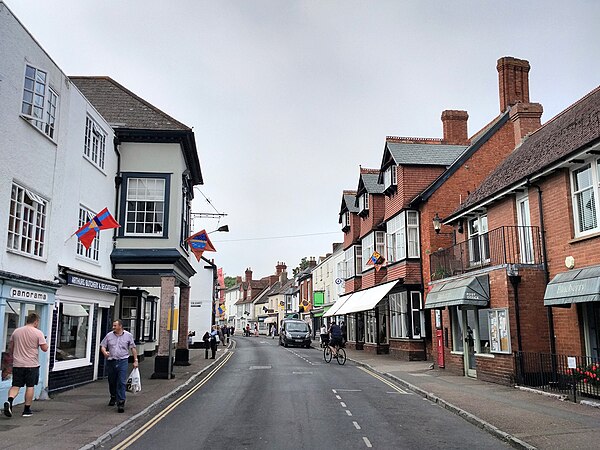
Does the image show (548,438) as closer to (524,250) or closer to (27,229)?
(524,250)

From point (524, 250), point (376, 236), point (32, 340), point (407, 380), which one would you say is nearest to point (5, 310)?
point (32, 340)

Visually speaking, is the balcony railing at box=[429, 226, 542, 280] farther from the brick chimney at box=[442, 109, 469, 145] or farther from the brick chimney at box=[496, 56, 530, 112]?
the brick chimney at box=[442, 109, 469, 145]

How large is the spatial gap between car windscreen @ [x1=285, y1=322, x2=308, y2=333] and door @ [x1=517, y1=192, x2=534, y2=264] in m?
27.3

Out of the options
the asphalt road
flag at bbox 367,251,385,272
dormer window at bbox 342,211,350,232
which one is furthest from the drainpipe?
dormer window at bbox 342,211,350,232

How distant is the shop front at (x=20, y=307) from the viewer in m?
11.4

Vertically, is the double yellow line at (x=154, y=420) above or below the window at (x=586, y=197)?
below

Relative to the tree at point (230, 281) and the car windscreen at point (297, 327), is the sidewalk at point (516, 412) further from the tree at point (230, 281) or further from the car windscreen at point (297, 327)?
the tree at point (230, 281)

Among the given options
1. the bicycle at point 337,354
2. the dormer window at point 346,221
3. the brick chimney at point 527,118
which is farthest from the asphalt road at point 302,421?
the dormer window at point 346,221

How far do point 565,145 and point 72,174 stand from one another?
44.2ft

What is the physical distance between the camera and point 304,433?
31.8 ft

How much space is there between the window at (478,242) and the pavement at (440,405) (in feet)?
14.2

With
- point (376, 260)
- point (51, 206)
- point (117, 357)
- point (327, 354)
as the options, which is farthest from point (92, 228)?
point (376, 260)

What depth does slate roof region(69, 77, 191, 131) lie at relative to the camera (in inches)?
790

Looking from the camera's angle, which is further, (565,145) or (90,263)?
(90,263)
